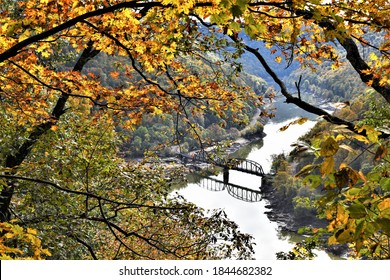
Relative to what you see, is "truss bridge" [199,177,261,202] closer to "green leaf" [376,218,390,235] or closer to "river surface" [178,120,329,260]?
"river surface" [178,120,329,260]

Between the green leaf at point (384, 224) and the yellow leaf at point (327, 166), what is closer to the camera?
the green leaf at point (384, 224)

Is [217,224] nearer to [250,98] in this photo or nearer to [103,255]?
[250,98]

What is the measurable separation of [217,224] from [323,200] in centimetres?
352

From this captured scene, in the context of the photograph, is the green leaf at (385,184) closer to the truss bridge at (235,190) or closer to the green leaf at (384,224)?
the green leaf at (384,224)

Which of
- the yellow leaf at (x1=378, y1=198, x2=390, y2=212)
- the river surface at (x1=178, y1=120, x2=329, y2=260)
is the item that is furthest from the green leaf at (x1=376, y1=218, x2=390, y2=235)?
the river surface at (x1=178, y1=120, x2=329, y2=260)

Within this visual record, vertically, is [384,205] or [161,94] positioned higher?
[161,94]

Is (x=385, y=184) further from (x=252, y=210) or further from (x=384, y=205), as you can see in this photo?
(x=252, y=210)

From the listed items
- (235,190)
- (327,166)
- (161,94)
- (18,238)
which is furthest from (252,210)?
(327,166)

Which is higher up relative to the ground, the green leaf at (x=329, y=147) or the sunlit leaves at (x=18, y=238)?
the sunlit leaves at (x=18, y=238)

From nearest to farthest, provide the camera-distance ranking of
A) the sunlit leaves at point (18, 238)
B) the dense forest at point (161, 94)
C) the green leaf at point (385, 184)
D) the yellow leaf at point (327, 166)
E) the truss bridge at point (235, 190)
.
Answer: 1. the yellow leaf at point (327, 166)
2. the green leaf at point (385, 184)
3. the dense forest at point (161, 94)
4. the sunlit leaves at point (18, 238)
5. the truss bridge at point (235, 190)

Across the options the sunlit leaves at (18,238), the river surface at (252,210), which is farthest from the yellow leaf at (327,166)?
the river surface at (252,210)

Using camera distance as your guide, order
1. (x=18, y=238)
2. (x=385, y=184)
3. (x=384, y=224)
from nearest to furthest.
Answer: (x=384, y=224) < (x=385, y=184) < (x=18, y=238)

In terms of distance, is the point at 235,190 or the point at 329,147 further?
the point at 235,190

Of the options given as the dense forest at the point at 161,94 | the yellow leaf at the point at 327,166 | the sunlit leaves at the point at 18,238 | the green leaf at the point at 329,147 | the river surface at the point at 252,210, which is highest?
the river surface at the point at 252,210
